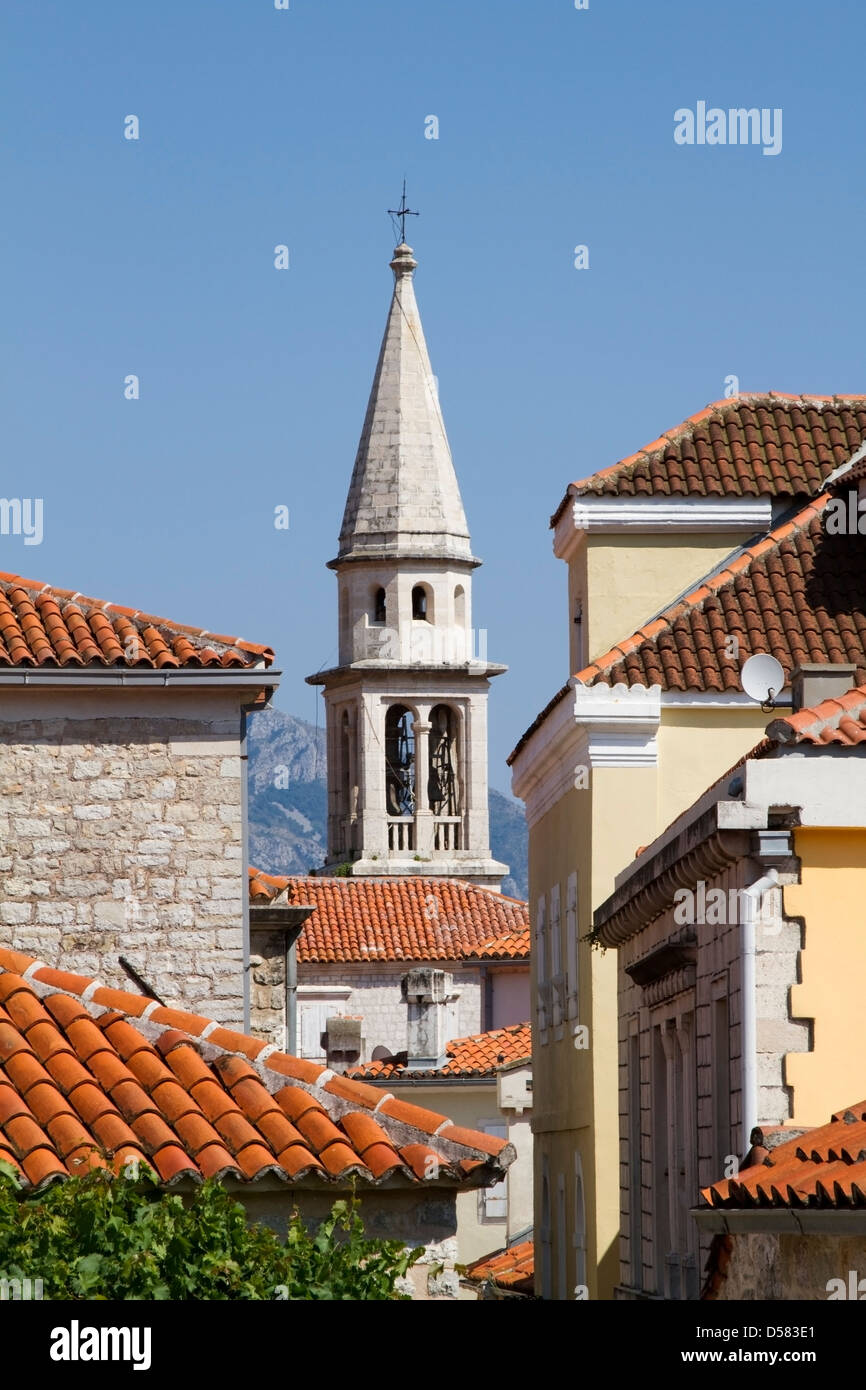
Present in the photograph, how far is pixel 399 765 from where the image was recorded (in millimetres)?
84812

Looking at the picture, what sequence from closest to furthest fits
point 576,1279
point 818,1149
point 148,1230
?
point 148,1230, point 818,1149, point 576,1279

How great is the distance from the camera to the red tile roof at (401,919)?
66.9 meters

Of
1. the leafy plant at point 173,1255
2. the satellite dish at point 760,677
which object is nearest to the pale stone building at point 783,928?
the satellite dish at point 760,677

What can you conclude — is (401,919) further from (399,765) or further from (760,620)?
(760,620)

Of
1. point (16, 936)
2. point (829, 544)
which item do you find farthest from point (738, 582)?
point (16, 936)

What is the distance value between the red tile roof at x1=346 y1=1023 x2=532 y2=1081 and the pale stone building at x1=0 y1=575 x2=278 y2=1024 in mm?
28920

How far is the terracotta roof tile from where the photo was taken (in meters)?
26.3

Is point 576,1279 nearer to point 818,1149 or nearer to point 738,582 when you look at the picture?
point 738,582

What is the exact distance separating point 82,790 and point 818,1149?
8.25m

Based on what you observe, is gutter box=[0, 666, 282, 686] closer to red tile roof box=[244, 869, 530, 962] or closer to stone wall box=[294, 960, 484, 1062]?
red tile roof box=[244, 869, 530, 962]

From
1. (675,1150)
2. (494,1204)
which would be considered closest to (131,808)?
(675,1150)

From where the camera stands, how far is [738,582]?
24672 millimetres

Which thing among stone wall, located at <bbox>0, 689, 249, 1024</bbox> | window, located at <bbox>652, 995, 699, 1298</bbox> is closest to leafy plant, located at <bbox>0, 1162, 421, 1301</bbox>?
window, located at <bbox>652, 995, 699, 1298</bbox>
